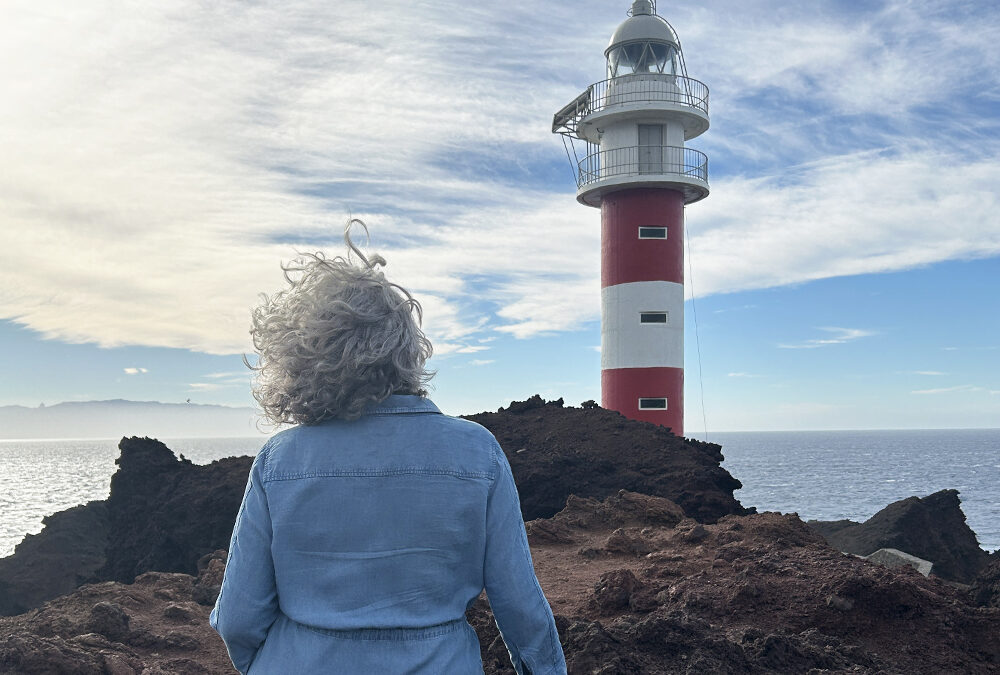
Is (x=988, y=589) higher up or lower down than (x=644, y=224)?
lower down

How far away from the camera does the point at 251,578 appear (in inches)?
91.4

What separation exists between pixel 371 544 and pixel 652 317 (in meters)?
17.9

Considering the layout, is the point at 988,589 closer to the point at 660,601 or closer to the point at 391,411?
the point at 660,601

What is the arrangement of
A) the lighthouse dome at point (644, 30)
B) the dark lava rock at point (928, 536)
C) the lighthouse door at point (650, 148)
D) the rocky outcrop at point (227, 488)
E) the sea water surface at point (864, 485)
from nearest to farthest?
the rocky outcrop at point (227, 488) < the dark lava rock at point (928, 536) < the lighthouse door at point (650, 148) < the lighthouse dome at point (644, 30) < the sea water surface at point (864, 485)

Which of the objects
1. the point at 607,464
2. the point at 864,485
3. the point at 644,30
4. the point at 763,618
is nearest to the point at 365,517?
the point at 763,618

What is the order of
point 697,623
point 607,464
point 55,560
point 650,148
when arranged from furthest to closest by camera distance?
point 650,148 < point 55,560 < point 607,464 < point 697,623

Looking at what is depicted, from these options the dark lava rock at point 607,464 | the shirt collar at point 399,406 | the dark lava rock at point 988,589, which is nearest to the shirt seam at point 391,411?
the shirt collar at point 399,406

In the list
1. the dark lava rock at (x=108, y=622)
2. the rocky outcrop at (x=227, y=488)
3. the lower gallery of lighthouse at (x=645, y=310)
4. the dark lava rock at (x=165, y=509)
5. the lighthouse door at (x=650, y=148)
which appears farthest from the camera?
the lighthouse door at (x=650, y=148)

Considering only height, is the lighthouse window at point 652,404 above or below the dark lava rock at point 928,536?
above

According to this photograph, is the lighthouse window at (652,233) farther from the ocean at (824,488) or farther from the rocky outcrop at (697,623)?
the rocky outcrop at (697,623)

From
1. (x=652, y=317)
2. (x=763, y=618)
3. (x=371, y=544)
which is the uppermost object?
(x=652, y=317)

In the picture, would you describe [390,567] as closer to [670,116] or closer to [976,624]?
[976,624]

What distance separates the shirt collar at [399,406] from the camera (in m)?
2.34

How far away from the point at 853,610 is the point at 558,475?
7458 mm
